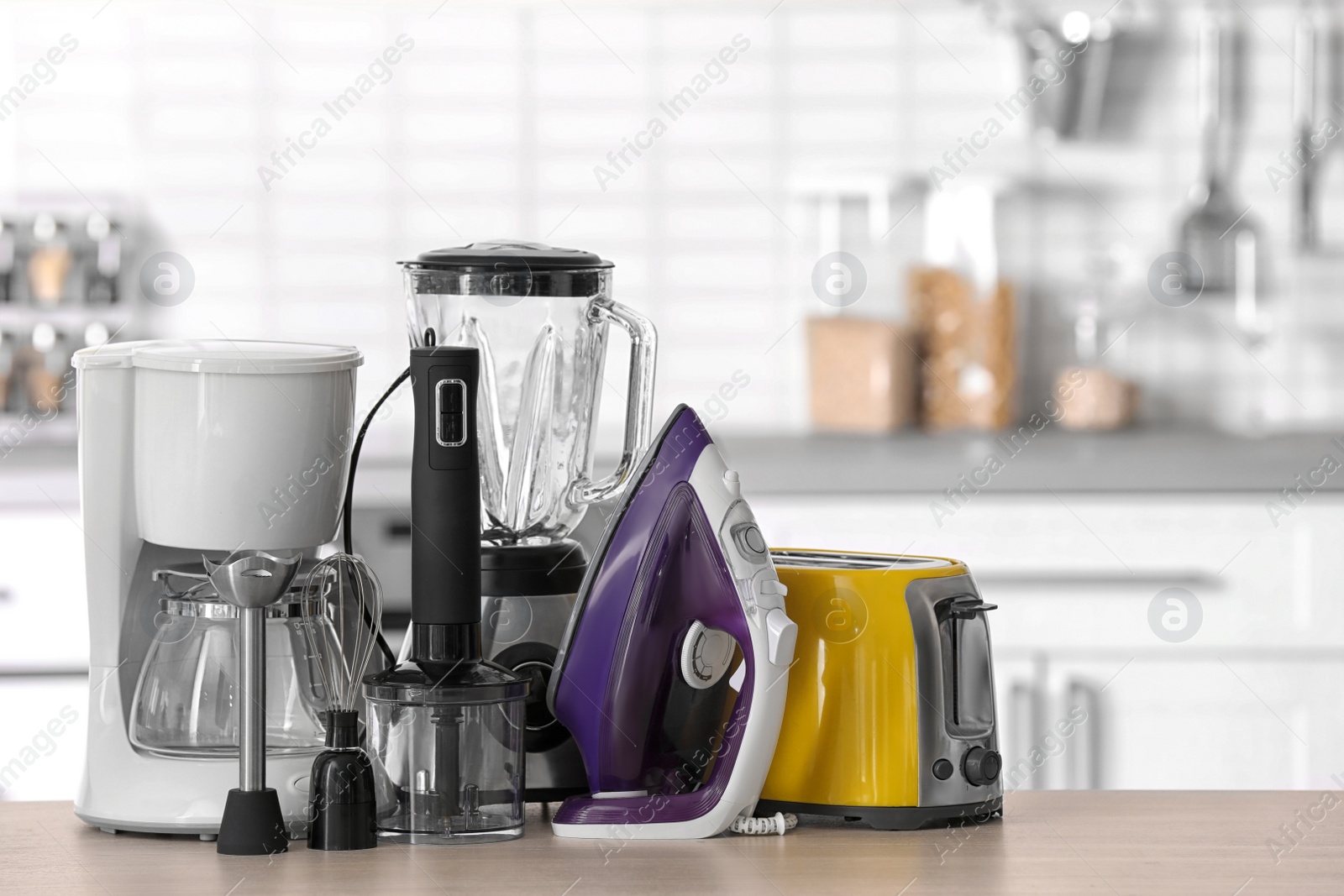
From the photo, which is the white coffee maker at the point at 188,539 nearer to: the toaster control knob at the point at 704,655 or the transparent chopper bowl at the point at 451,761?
the transparent chopper bowl at the point at 451,761

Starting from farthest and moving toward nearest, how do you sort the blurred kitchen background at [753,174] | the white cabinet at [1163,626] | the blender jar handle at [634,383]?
1. the blurred kitchen background at [753,174]
2. the white cabinet at [1163,626]
3. the blender jar handle at [634,383]

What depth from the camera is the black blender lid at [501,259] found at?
38.2 inches

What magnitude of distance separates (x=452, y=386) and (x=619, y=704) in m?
0.21

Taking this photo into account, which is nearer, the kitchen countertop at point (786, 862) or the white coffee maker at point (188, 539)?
the kitchen countertop at point (786, 862)

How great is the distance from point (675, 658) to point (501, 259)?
28cm

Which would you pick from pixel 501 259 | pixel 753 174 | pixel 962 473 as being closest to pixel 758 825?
pixel 501 259

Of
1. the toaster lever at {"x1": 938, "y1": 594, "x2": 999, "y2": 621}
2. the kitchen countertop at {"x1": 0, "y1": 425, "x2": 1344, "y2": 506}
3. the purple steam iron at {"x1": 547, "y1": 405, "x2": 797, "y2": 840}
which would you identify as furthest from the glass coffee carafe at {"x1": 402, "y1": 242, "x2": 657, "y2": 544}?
the kitchen countertop at {"x1": 0, "y1": 425, "x2": 1344, "y2": 506}

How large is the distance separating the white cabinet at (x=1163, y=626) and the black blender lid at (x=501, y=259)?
1227mm

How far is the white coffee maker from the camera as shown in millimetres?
903

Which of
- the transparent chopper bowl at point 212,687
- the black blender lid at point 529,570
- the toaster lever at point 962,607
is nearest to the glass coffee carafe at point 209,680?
the transparent chopper bowl at point 212,687

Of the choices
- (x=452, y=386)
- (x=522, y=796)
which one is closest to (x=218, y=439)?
(x=452, y=386)

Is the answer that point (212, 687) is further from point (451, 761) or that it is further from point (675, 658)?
point (675, 658)

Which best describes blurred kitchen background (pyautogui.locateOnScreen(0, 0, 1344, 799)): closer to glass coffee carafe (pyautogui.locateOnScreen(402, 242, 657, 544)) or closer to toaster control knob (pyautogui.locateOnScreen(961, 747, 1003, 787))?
glass coffee carafe (pyautogui.locateOnScreen(402, 242, 657, 544))

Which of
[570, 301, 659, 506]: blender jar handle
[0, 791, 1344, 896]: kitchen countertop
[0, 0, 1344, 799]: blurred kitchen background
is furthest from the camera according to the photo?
[0, 0, 1344, 799]: blurred kitchen background
